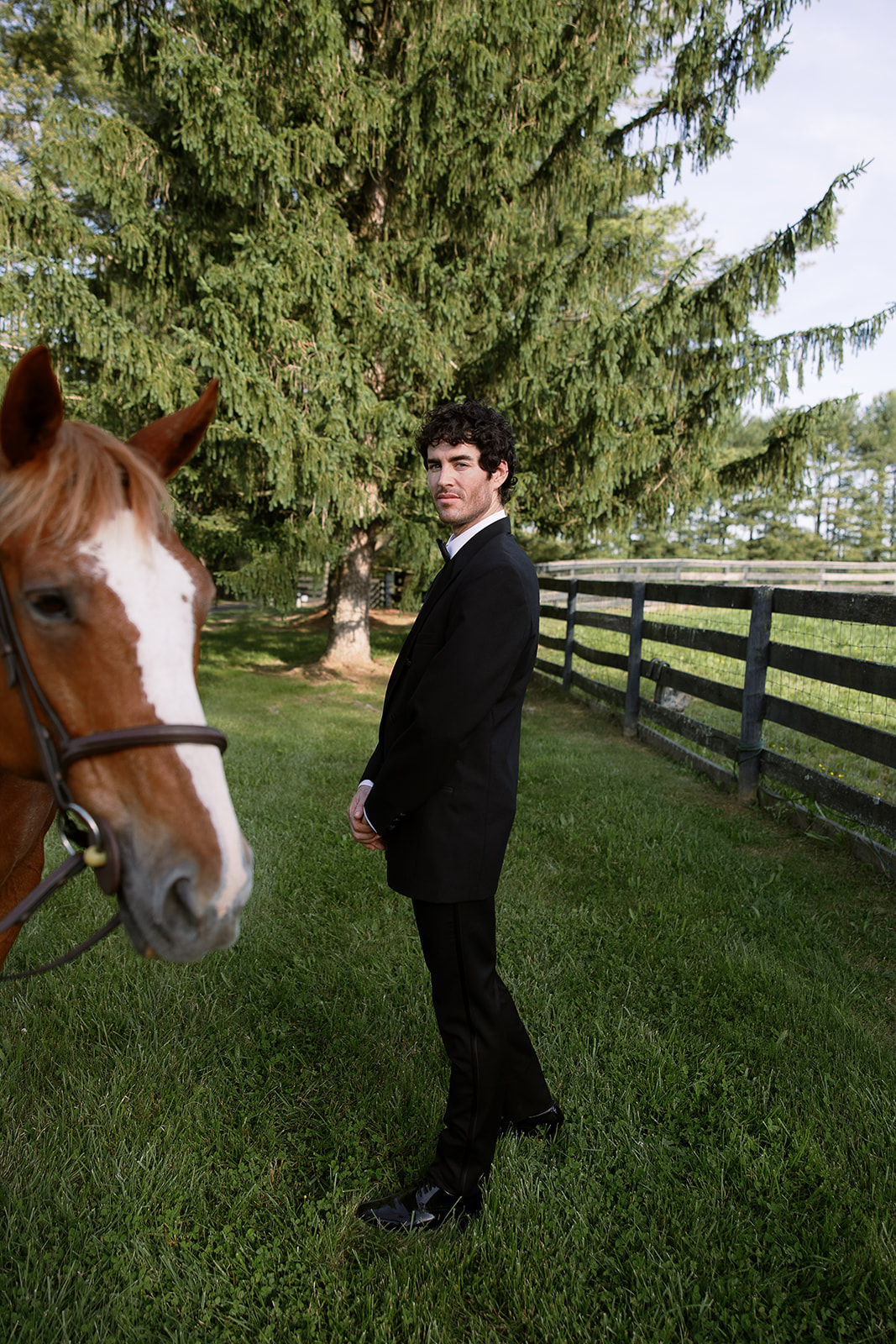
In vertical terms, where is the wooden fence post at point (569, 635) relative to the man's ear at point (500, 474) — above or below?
below

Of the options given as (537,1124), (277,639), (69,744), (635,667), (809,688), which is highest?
(69,744)

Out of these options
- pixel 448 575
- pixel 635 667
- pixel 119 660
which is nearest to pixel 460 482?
pixel 448 575

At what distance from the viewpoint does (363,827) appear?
195 centimetres

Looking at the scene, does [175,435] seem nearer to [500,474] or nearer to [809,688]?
[500,474]

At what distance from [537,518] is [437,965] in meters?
8.89

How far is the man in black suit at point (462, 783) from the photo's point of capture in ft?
5.87

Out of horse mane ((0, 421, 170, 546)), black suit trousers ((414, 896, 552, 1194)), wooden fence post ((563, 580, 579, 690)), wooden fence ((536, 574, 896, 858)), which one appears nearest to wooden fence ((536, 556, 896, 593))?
wooden fence post ((563, 580, 579, 690))

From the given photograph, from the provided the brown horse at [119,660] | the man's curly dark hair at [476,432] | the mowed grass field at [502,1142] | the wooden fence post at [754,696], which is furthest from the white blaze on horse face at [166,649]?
the wooden fence post at [754,696]

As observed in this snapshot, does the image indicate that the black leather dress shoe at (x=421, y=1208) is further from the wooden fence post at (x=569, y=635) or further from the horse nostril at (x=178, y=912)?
the wooden fence post at (x=569, y=635)

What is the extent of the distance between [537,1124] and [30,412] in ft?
7.58

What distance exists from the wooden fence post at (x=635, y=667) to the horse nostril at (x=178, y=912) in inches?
267

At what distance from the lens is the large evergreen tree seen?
7.59 meters

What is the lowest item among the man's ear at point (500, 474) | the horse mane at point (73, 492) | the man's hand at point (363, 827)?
the man's hand at point (363, 827)

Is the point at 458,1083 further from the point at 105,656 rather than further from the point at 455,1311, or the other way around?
the point at 105,656
